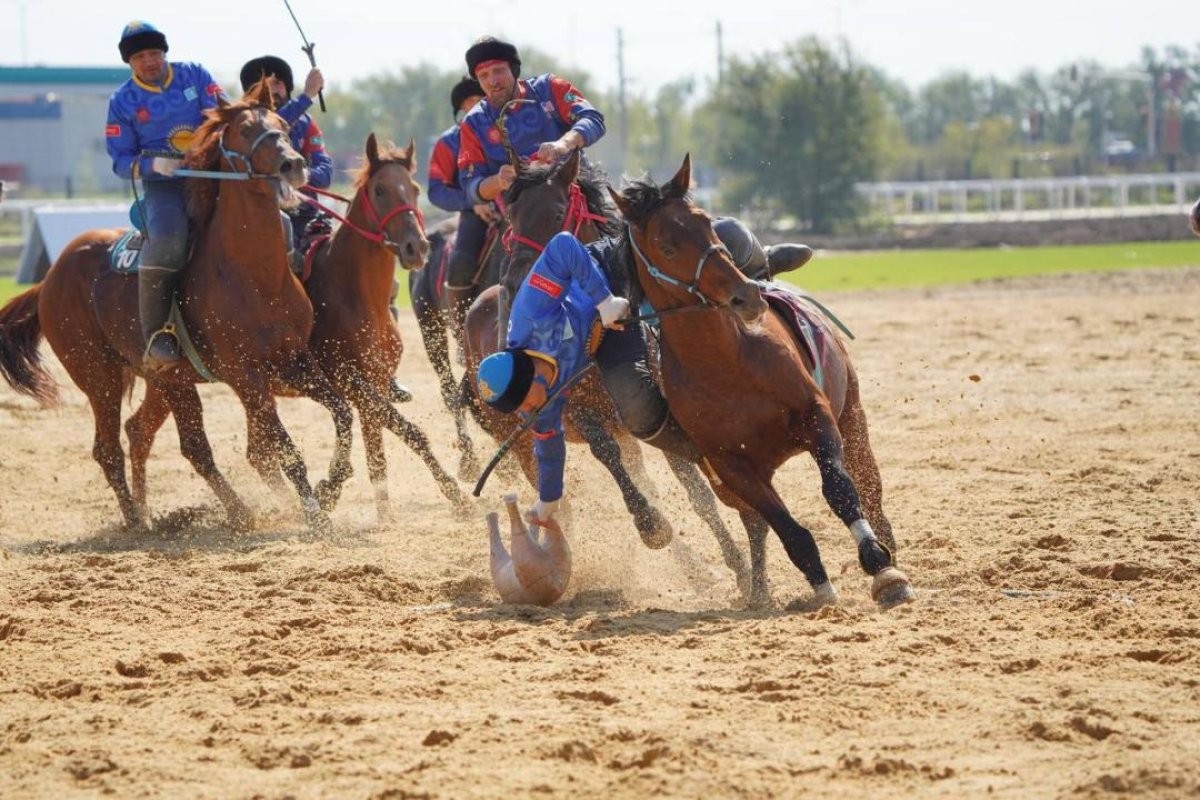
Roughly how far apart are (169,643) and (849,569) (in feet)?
9.49

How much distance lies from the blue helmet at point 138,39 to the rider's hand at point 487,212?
1.99m

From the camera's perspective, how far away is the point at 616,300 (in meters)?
6.34

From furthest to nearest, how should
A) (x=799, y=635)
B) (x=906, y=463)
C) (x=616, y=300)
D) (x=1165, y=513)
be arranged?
(x=906, y=463), (x=1165, y=513), (x=616, y=300), (x=799, y=635)

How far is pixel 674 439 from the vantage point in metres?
6.68

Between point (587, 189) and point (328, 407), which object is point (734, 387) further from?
point (328, 407)

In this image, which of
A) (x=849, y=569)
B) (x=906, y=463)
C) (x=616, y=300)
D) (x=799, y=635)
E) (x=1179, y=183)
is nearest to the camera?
(x=799, y=635)

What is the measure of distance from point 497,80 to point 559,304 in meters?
2.29

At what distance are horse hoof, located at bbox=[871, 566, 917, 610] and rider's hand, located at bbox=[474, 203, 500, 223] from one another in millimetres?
3644

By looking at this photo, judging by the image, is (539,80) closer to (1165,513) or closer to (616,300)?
(616,300)

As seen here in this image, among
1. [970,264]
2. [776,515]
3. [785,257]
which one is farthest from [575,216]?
[970,264]

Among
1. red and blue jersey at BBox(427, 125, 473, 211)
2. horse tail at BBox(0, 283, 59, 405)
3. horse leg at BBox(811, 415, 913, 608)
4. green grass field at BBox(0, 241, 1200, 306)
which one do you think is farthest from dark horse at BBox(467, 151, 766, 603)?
green grass field at BBox(0, 241, 1200, 306)

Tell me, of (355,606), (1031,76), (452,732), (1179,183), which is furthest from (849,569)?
(1031,76)

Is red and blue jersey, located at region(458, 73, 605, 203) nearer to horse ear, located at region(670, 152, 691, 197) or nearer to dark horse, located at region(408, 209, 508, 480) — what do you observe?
dark horse, located at region(408, 209, 508, 480)

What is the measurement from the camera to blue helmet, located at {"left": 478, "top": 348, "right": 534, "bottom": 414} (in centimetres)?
646
